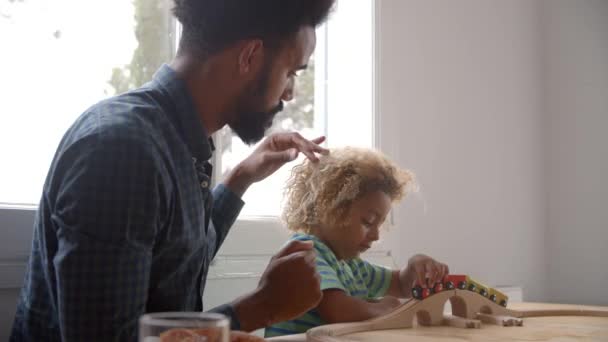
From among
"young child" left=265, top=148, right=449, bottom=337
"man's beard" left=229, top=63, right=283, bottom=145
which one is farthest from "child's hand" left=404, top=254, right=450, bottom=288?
"man's beard" left=229, top=63, right=283, bottom=145

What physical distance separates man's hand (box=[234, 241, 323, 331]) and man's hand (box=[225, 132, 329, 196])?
1.22 feet

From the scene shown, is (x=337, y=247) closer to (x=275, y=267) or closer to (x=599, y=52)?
(x=275, y=267)

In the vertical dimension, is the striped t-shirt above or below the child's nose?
below

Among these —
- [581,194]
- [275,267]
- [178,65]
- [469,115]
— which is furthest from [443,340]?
[581,194]

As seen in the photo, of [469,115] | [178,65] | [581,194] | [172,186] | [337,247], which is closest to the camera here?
[172,186]

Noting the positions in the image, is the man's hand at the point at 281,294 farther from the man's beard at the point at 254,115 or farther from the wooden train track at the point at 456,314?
the man's beard at the point at 254,115

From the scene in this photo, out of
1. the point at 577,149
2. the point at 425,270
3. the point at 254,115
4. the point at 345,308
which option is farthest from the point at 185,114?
the point at 577,149

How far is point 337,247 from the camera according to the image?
4.60ft

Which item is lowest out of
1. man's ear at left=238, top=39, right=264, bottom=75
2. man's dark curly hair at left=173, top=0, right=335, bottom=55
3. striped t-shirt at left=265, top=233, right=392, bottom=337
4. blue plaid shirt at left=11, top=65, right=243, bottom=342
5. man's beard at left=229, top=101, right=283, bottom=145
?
striped t-shirt at left=265, top=233, right=392, bottom=337

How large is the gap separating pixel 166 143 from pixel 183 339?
0.45 metres

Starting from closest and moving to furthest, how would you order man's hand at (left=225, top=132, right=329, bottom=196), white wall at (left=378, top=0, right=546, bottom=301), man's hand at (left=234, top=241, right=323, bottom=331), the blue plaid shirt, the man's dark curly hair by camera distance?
1. the blue plaid shirt
2. man's hand at (left=234, top=241, right=323, bottom=331)
3. the man's dark curly hair
4. man's hand at (left=225, top=132, right=329, bottom=196)
5. white wall at (left=378, top=0, right=546, bottom=301)

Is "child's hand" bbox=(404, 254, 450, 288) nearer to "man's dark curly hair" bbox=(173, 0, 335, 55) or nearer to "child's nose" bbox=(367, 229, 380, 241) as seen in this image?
"child's nose" bbox=(367, 229, 380, 241)

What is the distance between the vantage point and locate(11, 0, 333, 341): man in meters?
0.78

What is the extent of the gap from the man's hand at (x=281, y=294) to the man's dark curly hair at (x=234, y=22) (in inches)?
15.0
